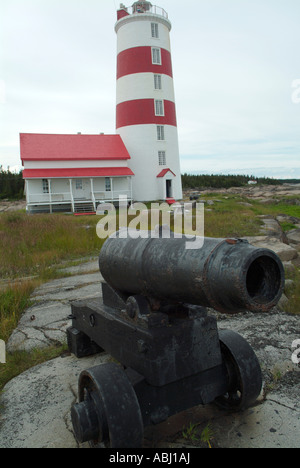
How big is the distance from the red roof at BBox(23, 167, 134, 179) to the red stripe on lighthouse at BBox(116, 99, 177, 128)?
3.01m

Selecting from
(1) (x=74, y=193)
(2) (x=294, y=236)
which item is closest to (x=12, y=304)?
(2) (x=294, y=236)

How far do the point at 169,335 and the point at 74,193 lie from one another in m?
22.1

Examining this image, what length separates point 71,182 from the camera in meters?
22.8

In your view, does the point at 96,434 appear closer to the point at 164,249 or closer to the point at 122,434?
the point at 122,434

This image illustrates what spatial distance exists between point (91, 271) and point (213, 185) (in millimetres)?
41254

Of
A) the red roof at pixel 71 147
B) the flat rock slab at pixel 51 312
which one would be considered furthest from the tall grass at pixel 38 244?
the red roof at pixel 71 147

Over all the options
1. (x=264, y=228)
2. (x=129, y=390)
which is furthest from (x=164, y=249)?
(x=264, y=228)

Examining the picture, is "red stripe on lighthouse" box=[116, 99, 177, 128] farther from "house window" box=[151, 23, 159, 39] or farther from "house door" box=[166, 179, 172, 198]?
"house window" box=[151, 23, 159, 39]

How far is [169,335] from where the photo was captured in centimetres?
190

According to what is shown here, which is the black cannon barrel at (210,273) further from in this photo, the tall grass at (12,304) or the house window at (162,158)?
the house window at (162,158)

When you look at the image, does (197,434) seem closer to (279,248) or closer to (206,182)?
(279,248)

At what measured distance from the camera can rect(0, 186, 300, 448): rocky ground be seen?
1.98 meters

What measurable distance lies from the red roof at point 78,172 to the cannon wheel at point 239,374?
20364mm

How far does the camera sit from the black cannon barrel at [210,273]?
1485mm
